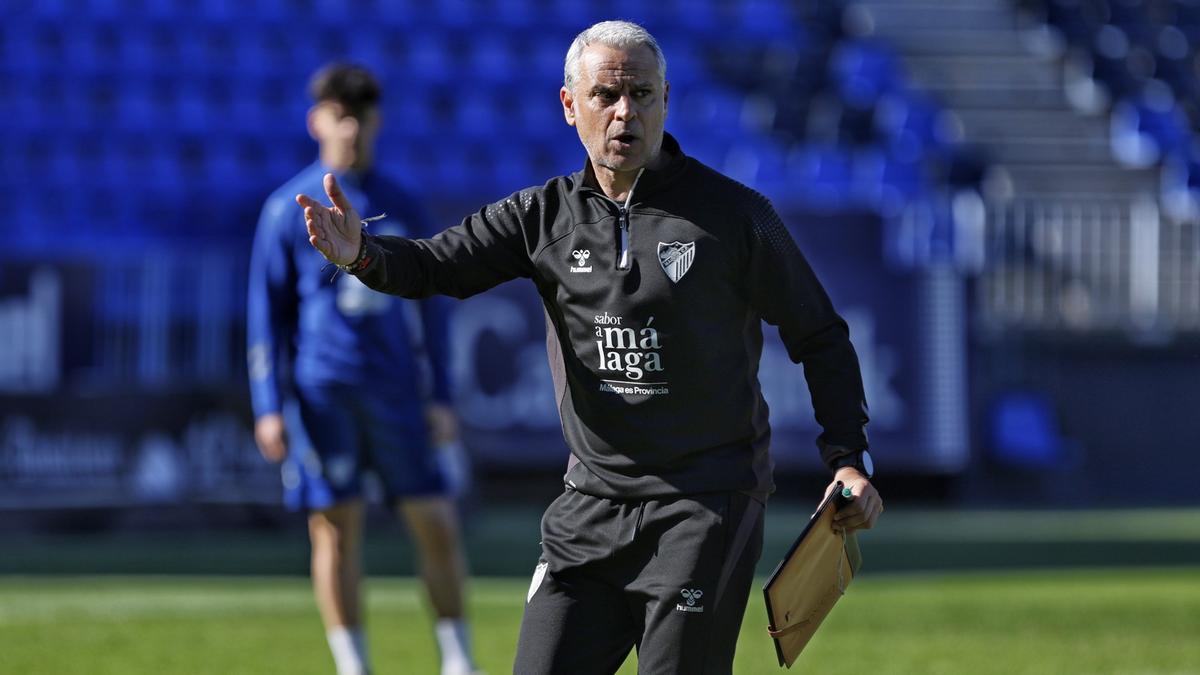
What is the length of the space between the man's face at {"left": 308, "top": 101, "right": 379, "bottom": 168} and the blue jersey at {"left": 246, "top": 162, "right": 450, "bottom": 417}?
0.07 metres

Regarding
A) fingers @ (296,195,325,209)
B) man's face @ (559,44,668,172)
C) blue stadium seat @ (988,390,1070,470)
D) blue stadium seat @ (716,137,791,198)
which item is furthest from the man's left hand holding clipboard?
blue stadium seat @ (716,137,791,198)

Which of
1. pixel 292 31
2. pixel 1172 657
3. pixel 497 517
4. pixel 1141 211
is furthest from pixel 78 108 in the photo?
pixel 1172 657

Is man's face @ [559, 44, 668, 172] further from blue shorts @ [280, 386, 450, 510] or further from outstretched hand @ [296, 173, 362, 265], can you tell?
blue shorts @ [280, 386, 450, 510]

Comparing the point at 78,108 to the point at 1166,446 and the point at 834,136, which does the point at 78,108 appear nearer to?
the point at 834,136

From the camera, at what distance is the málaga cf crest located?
398cm

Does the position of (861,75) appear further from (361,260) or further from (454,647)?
(361,260)

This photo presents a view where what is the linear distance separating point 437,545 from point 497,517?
8.43 m

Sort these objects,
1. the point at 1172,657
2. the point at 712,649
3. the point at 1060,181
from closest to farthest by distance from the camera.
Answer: the point at 712,649
the point at 1172,657
the point at 1060,181

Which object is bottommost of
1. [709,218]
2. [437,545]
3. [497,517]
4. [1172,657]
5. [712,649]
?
[497,517]

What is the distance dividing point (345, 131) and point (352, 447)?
113cm

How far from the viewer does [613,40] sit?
13.1 feet

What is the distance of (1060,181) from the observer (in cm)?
1945

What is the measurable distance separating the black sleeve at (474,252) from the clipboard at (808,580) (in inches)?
34.1

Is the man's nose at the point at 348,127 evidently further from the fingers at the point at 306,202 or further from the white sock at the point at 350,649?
the fingers at the point at 306,202
